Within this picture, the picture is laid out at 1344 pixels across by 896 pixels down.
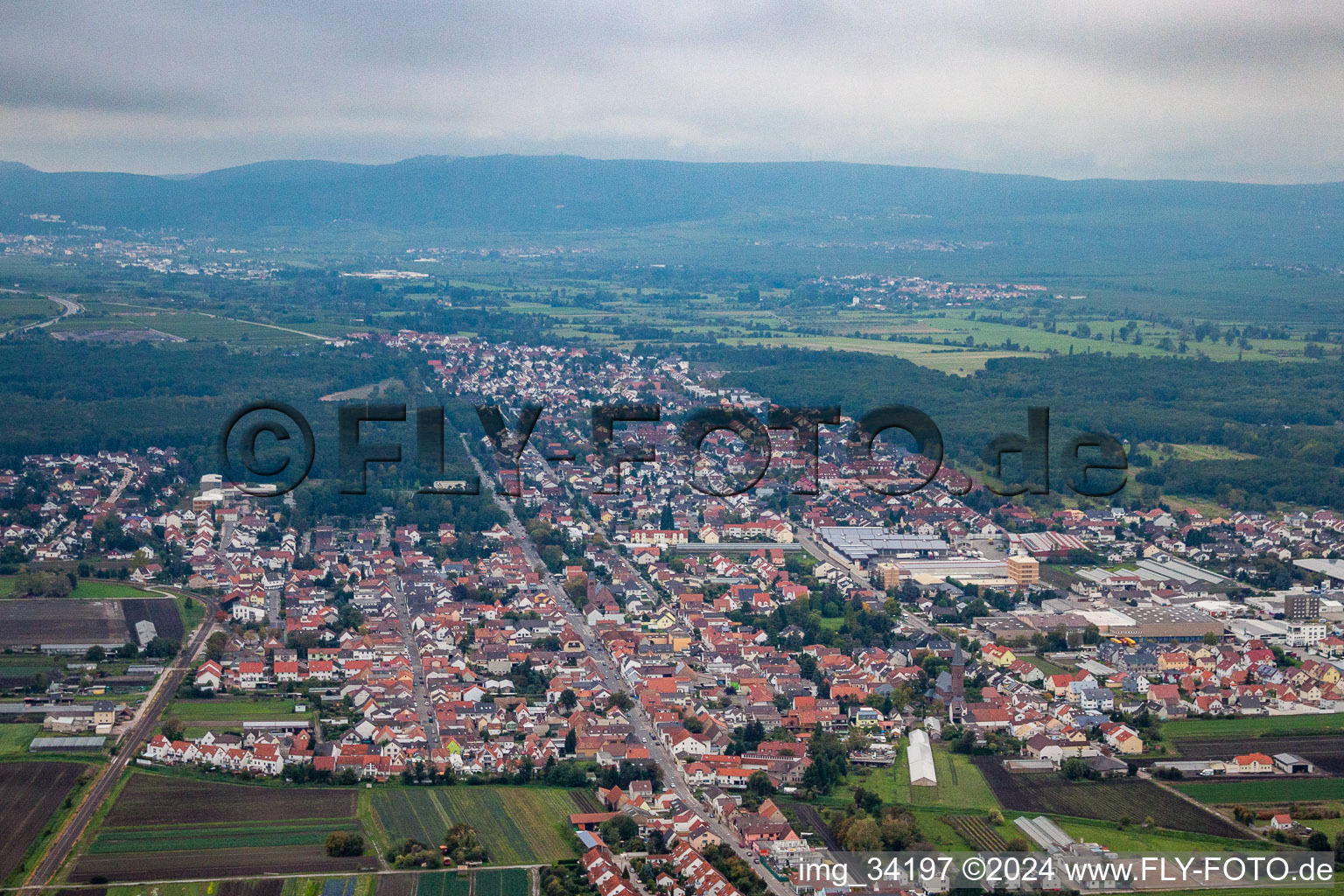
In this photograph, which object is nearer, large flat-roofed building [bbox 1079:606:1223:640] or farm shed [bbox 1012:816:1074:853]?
farm shed [bbox 1012:816:1074:853]

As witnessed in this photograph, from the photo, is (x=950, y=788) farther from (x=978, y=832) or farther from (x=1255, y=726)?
(x=1255, y=726)

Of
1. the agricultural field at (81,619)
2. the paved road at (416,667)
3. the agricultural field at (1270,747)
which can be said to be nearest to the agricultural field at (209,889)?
the paved road at (416,667)

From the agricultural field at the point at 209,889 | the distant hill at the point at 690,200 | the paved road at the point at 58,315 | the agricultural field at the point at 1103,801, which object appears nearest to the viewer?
the agricultural field at the point at 209,889

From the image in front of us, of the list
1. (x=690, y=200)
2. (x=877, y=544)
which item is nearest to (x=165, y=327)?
(x=877, y=544)

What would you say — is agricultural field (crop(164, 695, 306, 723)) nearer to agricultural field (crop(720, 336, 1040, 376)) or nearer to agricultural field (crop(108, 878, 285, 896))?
agricultural field (crop(108, 878, 285, 896))

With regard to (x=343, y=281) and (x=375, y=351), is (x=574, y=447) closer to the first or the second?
(x=375, y=351)

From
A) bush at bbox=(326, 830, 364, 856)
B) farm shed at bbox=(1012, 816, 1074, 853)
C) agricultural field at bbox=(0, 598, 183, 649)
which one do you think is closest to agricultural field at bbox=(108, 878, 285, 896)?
bush at bbox=(326, 830, 364, 856)

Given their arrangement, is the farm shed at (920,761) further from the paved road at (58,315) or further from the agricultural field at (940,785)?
the paved road at (58,315)
